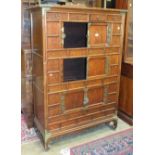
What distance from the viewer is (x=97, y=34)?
7.48 feet

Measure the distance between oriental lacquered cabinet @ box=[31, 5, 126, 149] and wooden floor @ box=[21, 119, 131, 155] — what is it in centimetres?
14

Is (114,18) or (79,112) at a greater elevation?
(114,18)

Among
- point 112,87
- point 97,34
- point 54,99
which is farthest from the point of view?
point 112,87

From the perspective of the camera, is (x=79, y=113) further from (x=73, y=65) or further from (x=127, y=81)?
(x=127, y=81)

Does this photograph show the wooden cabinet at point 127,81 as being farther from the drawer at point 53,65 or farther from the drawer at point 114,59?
the drawer at point 53,65

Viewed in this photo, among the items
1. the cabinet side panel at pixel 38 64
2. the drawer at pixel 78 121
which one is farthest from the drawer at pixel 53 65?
the drawer at pixel 78 121

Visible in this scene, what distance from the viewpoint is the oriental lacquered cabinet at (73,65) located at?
2012mm

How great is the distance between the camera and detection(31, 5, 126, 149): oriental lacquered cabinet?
201 cm

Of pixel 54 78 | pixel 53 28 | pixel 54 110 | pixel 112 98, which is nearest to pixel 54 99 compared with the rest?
pixel 54 110

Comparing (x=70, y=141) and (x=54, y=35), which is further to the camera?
(x=70, y=141)

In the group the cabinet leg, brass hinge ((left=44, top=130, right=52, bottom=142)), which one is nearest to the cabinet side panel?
brass hinge ((left=44, top=130, right=52, bottom=142))

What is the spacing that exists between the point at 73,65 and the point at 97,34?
0.48m
